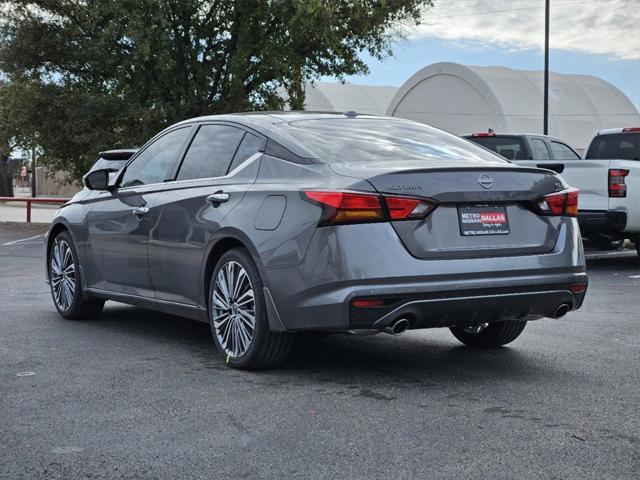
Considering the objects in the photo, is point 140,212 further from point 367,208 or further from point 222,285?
point 367,208

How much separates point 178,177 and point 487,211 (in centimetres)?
245

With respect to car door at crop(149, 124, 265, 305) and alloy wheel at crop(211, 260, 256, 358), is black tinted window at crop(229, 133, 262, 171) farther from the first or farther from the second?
alloy wheel at crop(211, 260, 256, 358)

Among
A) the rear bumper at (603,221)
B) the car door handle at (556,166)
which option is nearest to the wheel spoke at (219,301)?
the car door handle at (556,166)

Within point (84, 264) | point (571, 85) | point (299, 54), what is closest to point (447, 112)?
point (571, 85)

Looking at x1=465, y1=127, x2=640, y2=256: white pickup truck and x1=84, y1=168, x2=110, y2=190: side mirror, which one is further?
x1=465, y1=127, x2=640, y2=256: white pickup truck

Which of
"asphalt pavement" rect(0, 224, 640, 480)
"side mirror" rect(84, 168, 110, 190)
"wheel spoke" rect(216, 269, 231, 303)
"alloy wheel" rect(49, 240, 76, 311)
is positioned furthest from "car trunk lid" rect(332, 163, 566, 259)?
"alloy wheel" rect(49, 240, 76, 311)

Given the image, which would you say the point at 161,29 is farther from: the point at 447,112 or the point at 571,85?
the point at 571,85

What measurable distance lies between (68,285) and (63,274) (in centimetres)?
13

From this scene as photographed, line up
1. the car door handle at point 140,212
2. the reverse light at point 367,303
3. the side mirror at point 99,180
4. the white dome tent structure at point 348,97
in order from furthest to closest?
the white dome tent structure at point 348,97 → the side mirror at point 99,180 → the car door handle at point 140,212 → the reverse light at point 367,303

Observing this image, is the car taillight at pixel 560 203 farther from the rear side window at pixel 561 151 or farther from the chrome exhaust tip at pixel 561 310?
the rear side window at pixel 561 151

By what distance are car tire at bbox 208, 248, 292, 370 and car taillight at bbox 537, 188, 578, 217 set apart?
67.8 inches

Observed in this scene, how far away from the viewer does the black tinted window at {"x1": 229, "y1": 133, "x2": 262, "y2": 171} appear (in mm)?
6598

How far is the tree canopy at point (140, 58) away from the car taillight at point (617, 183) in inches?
536

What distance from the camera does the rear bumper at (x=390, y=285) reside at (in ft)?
18.4
